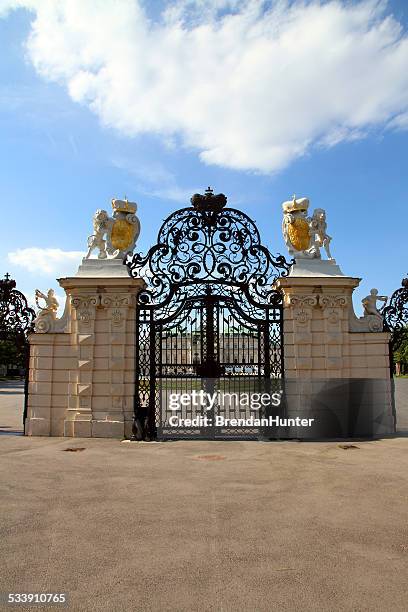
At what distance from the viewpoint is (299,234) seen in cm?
1288

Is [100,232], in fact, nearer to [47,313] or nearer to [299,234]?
[47,313]

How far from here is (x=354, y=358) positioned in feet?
40.2

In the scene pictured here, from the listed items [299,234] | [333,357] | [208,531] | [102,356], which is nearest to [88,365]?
[102,356]

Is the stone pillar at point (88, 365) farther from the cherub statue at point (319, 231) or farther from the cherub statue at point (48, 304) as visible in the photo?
the cherub statue at point (319, 231)

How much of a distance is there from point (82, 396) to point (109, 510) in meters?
6.18

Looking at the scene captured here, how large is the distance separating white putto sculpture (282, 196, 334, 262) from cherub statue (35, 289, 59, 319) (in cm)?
615

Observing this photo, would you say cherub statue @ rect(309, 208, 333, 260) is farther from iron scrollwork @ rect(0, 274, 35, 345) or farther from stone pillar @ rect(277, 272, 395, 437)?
iron scrollwork @ rect(0, 274, 35, 345)

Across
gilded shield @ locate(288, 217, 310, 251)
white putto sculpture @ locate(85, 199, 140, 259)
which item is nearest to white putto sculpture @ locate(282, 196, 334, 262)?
gilded shield @ locate(288, 217, 310, 251)

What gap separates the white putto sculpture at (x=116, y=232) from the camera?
502 inches

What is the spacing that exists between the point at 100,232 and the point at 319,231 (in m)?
5.62

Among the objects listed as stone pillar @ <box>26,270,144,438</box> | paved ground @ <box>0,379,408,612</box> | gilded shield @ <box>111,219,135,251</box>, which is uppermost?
gilded shield @ <box>111,219,135,251</box>

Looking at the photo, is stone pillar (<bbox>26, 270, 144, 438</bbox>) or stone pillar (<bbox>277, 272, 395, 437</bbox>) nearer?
stone pillar (<bbox>26, 270, 144, 438</bbox>)

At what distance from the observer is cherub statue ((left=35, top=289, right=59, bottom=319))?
12.4 m

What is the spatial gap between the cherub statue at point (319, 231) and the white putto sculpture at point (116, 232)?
458 centimetres
